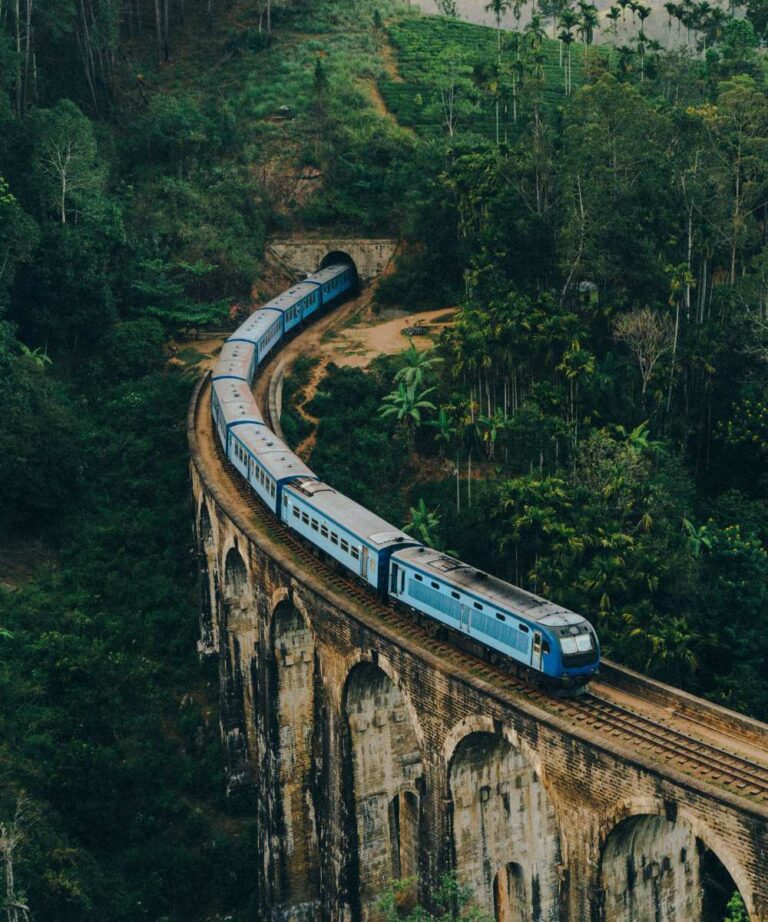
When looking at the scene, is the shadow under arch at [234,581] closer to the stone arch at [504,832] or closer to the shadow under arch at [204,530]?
the shadow under arch at [204,530]

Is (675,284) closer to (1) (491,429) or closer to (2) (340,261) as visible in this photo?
(1) (491,429)

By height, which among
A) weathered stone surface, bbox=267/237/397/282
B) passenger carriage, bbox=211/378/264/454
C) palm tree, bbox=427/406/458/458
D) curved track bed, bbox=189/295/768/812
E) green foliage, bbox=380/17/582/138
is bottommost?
palm tree, bbox=427/406/458/458

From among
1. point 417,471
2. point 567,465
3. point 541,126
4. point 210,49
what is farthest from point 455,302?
point 210,49

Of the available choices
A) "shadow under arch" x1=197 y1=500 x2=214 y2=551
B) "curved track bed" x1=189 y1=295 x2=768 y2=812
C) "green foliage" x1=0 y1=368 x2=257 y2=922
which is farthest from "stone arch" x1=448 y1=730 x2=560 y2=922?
"shadow under arch" x1=197 y1=500 x2=214 y2=551

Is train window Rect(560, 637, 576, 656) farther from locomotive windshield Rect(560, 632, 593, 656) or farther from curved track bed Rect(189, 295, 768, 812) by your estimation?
curved track bed Rect(189, 295, 768, 812)

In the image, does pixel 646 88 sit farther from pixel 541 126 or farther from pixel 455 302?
pixel 455 302

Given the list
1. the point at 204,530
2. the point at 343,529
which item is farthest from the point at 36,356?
the point at 343,529
